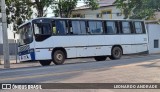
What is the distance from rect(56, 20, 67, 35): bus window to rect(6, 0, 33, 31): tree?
60.6ft

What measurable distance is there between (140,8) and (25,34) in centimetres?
1880

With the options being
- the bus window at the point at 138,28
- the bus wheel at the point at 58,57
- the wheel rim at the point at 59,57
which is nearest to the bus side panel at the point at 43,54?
the bus wheel at the point at 58,57

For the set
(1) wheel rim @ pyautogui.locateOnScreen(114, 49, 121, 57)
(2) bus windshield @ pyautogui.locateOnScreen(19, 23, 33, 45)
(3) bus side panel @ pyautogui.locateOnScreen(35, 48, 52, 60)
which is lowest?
(1) wheel rim @ pyautogui.locateOnScreen(114, 49, 121, 57)

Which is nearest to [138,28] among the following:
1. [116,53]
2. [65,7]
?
[116,53]

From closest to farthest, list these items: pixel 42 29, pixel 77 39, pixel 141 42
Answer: pixel 42 29, pixel 77 39, pixel 141 42

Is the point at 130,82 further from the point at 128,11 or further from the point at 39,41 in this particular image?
the point at 128,11

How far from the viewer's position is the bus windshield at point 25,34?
21.2 m

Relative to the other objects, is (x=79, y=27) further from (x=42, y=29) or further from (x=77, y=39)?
(x=42, y=29)

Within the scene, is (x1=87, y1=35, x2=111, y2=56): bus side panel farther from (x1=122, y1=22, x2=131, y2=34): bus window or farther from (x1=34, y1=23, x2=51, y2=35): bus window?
(x1=34, y1=23, x2=51, y2=35): bus window

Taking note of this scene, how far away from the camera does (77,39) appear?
74.2 ft

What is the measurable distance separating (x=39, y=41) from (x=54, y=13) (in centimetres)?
1979

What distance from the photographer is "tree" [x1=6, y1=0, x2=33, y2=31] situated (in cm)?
3956

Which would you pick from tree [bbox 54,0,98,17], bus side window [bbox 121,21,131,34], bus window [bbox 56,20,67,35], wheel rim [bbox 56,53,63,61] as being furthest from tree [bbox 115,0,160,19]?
wheel rim [bbox 56,53,63,61]

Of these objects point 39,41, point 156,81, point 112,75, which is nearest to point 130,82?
point 156,81
